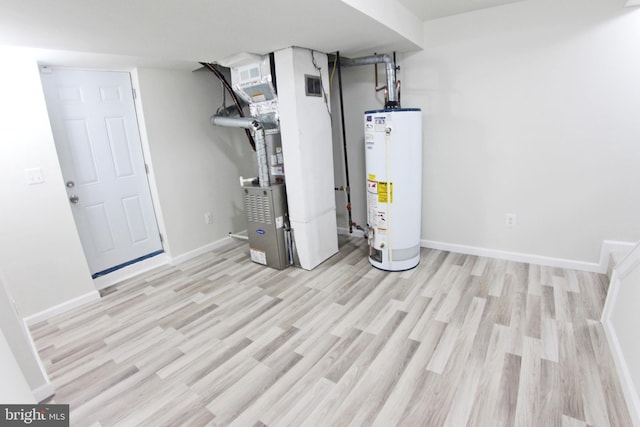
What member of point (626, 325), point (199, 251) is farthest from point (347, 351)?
point (199, 251)

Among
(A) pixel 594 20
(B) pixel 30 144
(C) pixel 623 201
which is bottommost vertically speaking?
(C) pixel 623 201

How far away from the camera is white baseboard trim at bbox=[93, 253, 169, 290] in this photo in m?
3.14

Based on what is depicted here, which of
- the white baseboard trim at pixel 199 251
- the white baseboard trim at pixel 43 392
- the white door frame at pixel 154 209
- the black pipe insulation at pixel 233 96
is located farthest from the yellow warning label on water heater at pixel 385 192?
the white baseboard trim at pixel 43 392

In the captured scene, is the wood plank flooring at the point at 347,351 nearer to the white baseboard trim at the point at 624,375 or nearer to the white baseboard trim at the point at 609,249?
the white baseboard trim at the point at 624,375

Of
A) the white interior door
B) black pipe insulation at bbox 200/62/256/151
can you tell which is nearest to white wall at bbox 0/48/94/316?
the white interior door

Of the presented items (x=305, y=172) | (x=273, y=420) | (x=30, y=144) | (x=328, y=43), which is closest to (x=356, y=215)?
(x=305, y=172)

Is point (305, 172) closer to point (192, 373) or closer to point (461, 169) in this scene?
point (461, 169)

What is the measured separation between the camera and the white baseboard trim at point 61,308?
2.60m

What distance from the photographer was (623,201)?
2.52m

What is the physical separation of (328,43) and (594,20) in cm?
203

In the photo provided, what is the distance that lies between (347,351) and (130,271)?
259 cm

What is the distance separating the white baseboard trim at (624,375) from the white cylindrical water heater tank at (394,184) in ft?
4.78

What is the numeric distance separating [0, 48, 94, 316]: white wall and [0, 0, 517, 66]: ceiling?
38 centimetres

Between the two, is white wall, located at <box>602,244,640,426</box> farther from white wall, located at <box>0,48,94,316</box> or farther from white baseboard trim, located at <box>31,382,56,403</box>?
white wall, located at <box>0,48,94,316</box>
